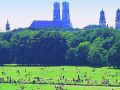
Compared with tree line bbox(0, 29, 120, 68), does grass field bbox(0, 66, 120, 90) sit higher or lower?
lower

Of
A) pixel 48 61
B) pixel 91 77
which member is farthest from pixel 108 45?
pixel 91 77

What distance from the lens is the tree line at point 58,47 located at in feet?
393

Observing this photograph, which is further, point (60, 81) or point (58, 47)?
point (58, 47)

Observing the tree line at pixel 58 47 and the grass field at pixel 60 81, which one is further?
the tree line at pixel 58 47

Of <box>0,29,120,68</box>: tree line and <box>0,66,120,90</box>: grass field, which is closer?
<box>0,66,120,90</box>: grass field

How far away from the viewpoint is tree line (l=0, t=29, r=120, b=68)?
119688 mm

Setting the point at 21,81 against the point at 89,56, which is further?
the point at 89,56

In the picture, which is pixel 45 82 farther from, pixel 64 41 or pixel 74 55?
→ pixel 64 41

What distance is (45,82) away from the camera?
7644 centimetres

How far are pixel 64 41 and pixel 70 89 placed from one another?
6525 centimetres

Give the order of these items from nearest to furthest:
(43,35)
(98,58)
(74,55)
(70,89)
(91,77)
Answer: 1. (70,89)
2. (91,77)
3. (98,58)
4. (74,55)
5. (43,35)

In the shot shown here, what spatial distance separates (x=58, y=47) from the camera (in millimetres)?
129625

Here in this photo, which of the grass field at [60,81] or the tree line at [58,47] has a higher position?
the tree line at [58,47]

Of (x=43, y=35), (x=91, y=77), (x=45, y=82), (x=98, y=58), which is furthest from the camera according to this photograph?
(x=43, y=35)
